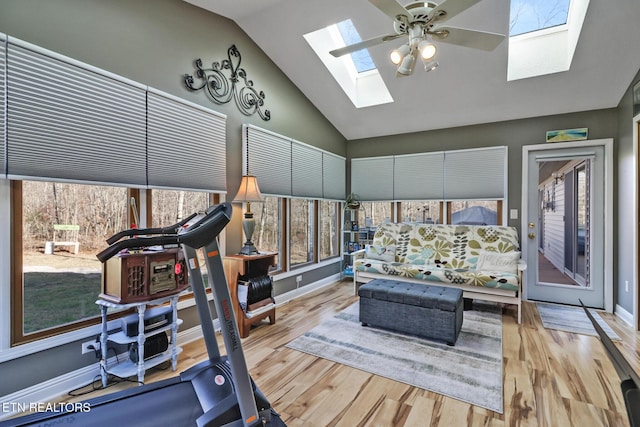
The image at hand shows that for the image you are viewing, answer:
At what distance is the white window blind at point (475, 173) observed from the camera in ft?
14.9

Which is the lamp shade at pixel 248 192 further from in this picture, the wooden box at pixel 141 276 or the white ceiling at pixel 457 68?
the white ceiling at pixel 457 68

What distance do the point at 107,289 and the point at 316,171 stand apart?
3.19 m

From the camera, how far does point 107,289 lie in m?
2.34

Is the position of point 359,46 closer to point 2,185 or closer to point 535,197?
point 2,185

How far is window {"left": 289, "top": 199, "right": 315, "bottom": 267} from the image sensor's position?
4.52 metres

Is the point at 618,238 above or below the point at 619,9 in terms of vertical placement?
below

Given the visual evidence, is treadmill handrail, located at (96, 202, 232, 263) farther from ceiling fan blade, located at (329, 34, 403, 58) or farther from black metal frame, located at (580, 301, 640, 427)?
ceiling fan blade, located at (329, 34, 403, 58)

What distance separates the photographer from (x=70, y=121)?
2199 millimetres

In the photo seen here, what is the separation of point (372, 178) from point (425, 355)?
3.33m

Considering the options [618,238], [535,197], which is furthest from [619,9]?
[618,238]

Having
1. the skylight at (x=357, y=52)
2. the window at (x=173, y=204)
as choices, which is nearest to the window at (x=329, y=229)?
the skylight at (x=357, y=52)

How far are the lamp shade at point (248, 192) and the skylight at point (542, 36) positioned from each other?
322 cm

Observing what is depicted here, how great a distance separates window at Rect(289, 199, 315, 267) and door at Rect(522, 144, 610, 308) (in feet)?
9.82

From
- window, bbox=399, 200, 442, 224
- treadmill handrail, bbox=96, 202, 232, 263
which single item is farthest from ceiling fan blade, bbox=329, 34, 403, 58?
window, bbox=399, 200, 442, 224
